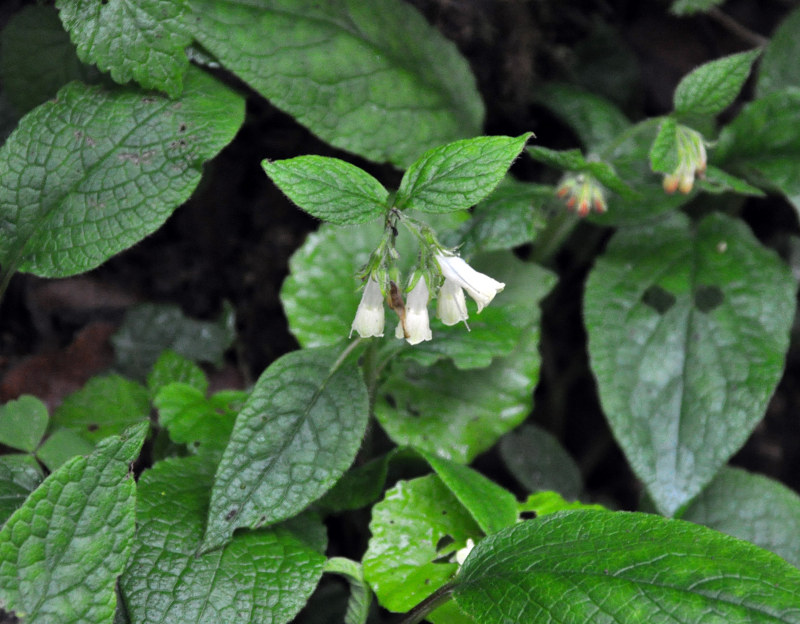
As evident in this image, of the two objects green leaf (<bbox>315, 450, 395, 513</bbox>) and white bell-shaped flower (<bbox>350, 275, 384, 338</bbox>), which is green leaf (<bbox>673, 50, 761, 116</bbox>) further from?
green leaf (<bbox>315, 450, 395, 513</bbox>)

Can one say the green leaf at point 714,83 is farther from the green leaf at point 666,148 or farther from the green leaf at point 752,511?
the green leaf at point 752,511

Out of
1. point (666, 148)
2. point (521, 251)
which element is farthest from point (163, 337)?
point (666, 148)

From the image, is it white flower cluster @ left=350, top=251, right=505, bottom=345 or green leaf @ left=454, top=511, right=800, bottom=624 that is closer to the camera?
green leaf @ left=454, top=511, right=800, bottom=624

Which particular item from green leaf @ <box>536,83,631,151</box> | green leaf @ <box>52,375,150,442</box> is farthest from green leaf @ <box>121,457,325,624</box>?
green leaf @ <box>536,83,631,151</box>

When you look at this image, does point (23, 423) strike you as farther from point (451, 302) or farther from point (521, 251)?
point (521, 251)

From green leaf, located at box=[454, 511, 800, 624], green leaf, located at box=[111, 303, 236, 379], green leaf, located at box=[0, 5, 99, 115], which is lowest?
green leaf, located at box=[111, 303, 236, 379]

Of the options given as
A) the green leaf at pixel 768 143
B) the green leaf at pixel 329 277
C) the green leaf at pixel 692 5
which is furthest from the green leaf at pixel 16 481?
the green leaf at pixel 692 5
